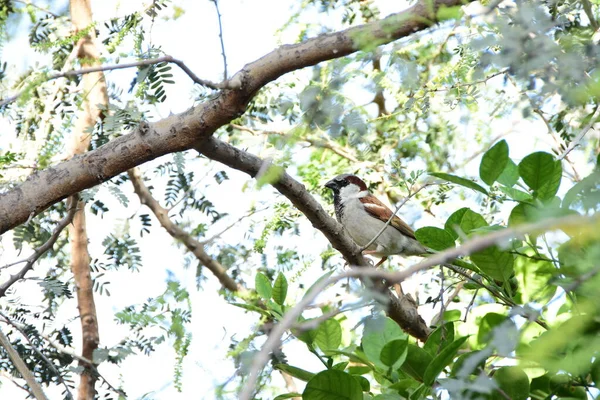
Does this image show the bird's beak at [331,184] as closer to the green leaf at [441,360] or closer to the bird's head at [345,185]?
the bird's head at [345,185]

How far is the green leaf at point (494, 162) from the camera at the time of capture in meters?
1.28

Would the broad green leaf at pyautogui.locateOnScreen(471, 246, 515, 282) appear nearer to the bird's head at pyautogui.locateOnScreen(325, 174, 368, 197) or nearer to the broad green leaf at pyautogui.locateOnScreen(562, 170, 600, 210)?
the broad green leaf at pyautogui.locateOnScreen(562, 170, 600, 210)

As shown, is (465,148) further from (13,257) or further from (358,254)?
(13,257)

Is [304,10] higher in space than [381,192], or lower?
higher

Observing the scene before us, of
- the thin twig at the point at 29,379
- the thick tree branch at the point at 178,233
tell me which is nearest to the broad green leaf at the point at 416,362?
the thin twig at the point at 29,379

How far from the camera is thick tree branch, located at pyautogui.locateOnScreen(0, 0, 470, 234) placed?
1915mm

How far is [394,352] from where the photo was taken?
1.39m

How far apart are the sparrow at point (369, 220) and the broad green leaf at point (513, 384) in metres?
2.41

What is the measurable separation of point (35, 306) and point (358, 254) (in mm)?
1217

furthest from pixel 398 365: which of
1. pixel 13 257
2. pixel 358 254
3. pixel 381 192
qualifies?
pixel 381 192

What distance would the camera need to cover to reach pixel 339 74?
122cm

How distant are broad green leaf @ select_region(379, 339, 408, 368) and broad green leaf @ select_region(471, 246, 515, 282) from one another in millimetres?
192

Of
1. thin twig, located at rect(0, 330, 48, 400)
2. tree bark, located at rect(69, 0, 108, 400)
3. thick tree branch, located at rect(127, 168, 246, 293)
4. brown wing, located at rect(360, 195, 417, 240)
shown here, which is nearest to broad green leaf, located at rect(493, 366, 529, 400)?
thin twig, located at rect(0, 330, 48, 400)

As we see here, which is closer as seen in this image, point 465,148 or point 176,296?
point 176,296
